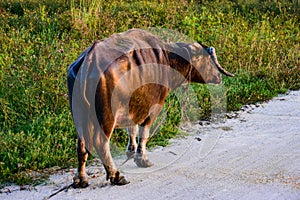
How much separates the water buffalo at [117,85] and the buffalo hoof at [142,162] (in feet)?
1.10

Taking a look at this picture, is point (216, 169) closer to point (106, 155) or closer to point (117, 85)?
point (106, 155)

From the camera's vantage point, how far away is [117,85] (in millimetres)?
4492

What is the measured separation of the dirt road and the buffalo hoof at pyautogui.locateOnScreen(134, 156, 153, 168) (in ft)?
0.19

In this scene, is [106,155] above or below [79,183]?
above

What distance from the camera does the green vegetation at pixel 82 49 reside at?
228 inches

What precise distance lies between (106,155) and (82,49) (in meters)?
4.04

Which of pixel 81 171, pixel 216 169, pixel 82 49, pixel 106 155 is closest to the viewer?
pixel 106 155

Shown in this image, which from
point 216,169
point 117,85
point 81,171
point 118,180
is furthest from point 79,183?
point 216,169

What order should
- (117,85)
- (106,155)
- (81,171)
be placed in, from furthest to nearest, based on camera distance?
(81,171)
(106,155)
(117,85)

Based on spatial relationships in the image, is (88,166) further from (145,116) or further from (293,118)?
(293,118)

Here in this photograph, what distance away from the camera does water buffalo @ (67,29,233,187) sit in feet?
14.6

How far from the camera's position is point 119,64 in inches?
178

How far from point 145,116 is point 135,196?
0.71 m

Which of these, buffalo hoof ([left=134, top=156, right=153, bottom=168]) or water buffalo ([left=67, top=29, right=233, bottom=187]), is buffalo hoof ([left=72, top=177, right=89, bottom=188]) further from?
buffalo hoof ([left=134, top=156, right=153, bottom=168])
